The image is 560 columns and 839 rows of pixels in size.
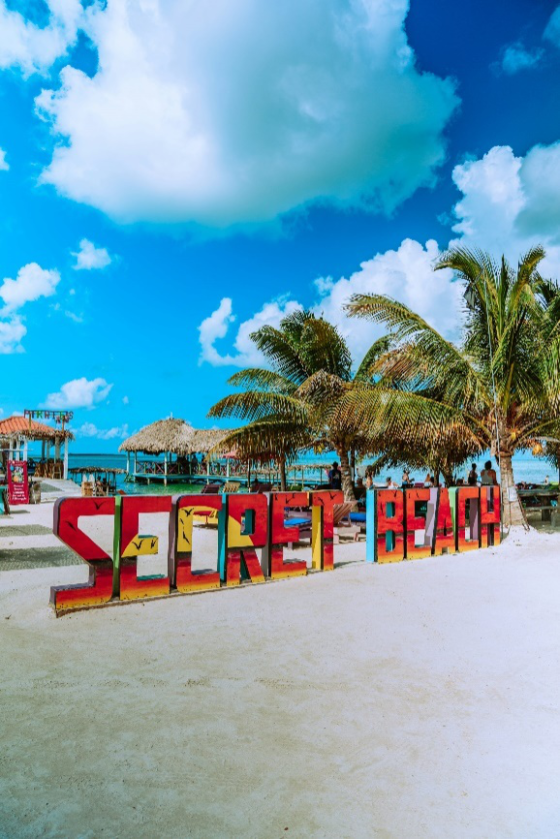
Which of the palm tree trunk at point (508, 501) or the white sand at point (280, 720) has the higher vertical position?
the palm tree trunk at point (508, 501)

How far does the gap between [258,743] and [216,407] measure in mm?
12270

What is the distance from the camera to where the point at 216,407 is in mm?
15266

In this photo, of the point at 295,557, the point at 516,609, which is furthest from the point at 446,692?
the point at 295,557

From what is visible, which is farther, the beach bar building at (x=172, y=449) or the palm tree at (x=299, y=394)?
the beach bar building at (x=172, y=449)

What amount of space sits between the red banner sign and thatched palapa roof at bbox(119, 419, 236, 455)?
17.3 meters

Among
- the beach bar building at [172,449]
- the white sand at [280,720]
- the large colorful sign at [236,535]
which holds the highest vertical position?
the beach bar building at [172,449]

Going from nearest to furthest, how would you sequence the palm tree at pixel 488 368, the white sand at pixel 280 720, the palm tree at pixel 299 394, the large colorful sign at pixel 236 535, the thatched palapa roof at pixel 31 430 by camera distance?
the white sand at pixel 280 720 < the large colorful sign at pixel 236 535 < the palm tree at pixel 488 368 < the palm tree at pixel 299 394 < the thatched palapa roof at pixel 31 430

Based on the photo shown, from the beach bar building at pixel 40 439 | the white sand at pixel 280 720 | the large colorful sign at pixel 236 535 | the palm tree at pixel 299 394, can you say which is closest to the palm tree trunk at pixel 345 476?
the palm tree at pixel 299 394

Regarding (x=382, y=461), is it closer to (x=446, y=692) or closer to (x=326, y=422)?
(x=326, y=422)

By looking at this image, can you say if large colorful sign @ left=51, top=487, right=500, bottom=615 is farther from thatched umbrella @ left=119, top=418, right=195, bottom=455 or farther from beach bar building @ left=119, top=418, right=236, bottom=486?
thatched umbrella @ left=119, top=418, right=195, bottom=455

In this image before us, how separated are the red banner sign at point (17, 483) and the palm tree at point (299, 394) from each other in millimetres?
8099

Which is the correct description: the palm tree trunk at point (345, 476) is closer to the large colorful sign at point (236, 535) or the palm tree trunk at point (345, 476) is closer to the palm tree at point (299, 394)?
the palm tree at point (299, 394)

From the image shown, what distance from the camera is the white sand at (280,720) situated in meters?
2.68

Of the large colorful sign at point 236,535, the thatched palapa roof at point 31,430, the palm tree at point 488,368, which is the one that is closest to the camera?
the large colorful sign at point 236,535
